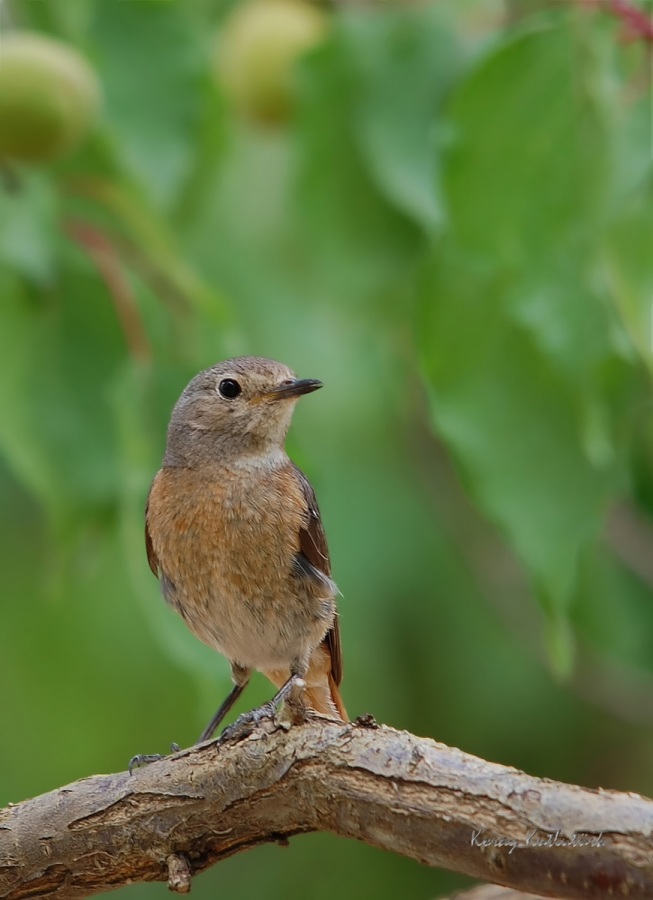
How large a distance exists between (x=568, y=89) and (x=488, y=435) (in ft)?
3.68

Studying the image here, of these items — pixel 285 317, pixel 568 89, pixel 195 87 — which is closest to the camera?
pixel 568 89

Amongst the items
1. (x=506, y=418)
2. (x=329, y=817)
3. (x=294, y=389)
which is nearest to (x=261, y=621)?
(x=294, y=389)

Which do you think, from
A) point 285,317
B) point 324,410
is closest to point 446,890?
point 324,410

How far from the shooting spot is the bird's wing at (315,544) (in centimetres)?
485

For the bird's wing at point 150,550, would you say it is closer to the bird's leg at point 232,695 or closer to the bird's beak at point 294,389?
the bird's leg at point 232,695

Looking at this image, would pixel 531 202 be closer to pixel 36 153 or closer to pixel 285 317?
pixel 36 153

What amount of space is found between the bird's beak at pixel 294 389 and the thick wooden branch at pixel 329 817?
1.36m

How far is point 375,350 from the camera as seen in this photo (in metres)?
6.63

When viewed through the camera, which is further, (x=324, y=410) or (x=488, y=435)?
(x=324, y=410)

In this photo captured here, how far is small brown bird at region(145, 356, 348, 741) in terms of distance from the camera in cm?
476

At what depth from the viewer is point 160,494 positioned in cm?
507

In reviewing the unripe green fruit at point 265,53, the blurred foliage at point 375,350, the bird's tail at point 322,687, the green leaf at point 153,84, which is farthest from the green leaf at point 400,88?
the bird's tail at point 322,687

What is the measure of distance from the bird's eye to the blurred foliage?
107 mm

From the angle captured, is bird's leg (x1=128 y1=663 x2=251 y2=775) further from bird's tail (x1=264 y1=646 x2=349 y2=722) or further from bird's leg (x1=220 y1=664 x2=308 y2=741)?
bird's leg (x1=220 y1=664 x2=308 y2=741)
